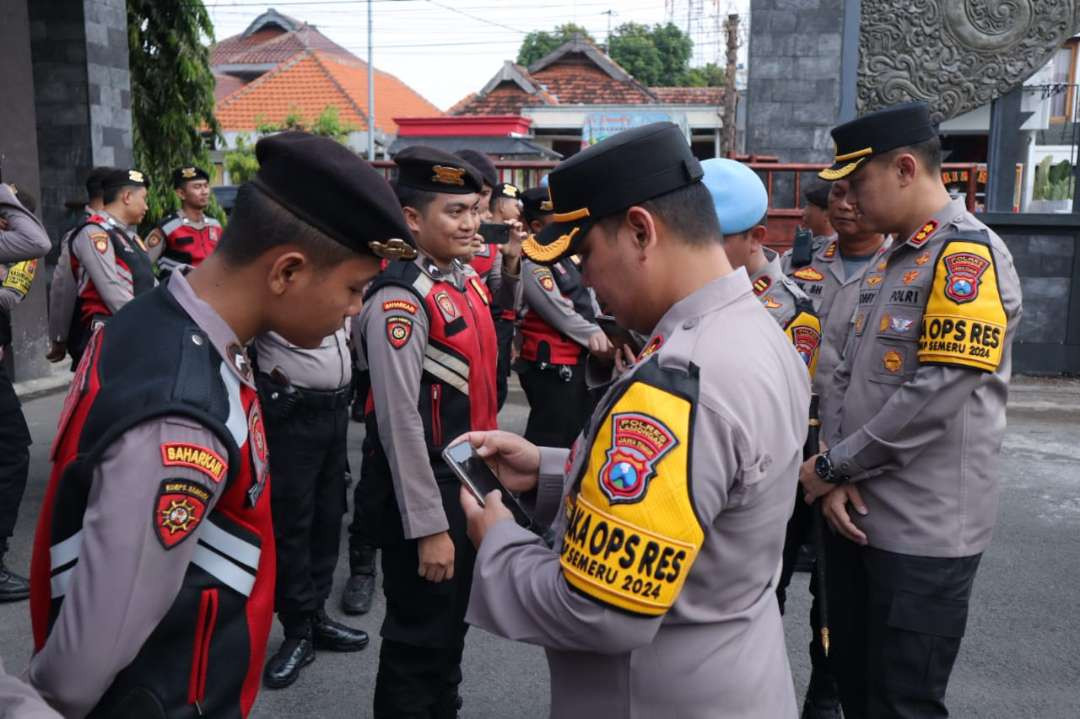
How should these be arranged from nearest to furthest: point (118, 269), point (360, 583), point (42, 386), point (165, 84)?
point (360, 583) → point (118, 269) → point (42, 386) → point (165, 84)

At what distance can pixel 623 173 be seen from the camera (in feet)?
5.12

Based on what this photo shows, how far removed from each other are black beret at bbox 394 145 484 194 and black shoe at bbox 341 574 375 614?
2.20m


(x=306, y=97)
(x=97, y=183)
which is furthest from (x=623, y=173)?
(x=306, y=97)

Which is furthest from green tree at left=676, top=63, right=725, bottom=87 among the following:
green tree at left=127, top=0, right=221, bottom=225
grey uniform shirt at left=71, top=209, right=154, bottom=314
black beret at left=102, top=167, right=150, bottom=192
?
grey uniform shirt at left=71, top=209, right=154, bottom=314

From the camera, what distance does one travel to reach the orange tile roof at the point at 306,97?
108ft

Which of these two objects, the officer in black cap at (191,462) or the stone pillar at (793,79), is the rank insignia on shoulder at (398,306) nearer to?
the officer in black cap at (191,462)

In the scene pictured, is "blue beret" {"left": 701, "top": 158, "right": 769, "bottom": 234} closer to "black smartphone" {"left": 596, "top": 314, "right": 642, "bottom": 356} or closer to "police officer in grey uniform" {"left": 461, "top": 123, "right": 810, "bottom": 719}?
"black smartphone" {"left": 596, "top": 314, "right": 642, "bottom": 356}

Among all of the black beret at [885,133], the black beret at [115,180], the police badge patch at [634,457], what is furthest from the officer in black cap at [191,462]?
the black beret at [115,180]

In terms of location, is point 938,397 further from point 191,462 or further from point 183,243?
point 183,243

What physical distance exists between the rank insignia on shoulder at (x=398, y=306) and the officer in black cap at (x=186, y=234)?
5141 millimetres

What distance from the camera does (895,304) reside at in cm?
270

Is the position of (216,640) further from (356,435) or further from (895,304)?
(356,435)

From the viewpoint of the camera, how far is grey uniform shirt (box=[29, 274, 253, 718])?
1358 mm

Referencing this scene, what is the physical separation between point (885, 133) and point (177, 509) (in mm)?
2229
